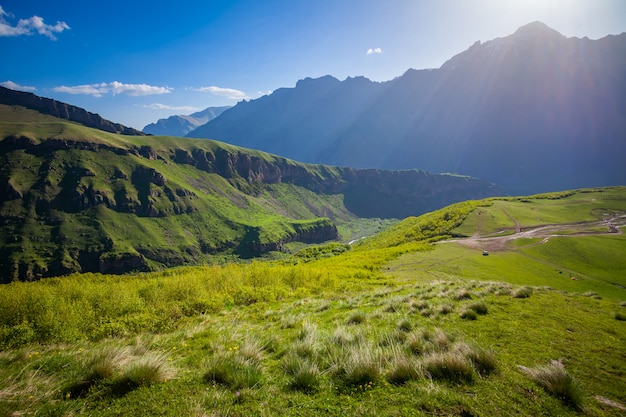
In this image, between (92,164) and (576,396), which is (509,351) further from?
(92,164)

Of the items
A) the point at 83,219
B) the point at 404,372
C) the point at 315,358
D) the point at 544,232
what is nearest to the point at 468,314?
the point at 404,372

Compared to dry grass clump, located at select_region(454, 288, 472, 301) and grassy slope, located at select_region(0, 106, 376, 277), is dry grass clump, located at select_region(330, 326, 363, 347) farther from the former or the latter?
grassy slope, located at select_region(0, 106, 376, 277)

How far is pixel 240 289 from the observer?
24.4 metres

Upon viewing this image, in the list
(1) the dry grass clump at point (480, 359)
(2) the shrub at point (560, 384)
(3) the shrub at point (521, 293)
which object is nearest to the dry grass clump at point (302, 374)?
(1) the dry grass clump at point (480, 359)

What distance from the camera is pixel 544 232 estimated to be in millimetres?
58062

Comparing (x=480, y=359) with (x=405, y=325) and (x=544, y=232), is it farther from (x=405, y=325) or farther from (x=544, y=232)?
(x=544, y=232)

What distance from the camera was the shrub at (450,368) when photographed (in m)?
6.11

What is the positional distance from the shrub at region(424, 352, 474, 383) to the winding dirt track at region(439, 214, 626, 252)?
53.0m

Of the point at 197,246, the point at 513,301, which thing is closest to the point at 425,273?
the point at 513,301

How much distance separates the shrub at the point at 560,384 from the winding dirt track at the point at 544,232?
172 ft

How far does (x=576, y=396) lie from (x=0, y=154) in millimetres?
255750

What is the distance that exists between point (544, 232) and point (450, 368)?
70.1 m

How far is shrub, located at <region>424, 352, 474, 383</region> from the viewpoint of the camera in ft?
20.0

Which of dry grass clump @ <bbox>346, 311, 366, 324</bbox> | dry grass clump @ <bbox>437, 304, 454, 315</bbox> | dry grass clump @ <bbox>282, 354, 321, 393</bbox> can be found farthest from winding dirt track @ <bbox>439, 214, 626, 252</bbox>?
dry grass clump @ <bbox>282, 354, 321, 393</bbox>
